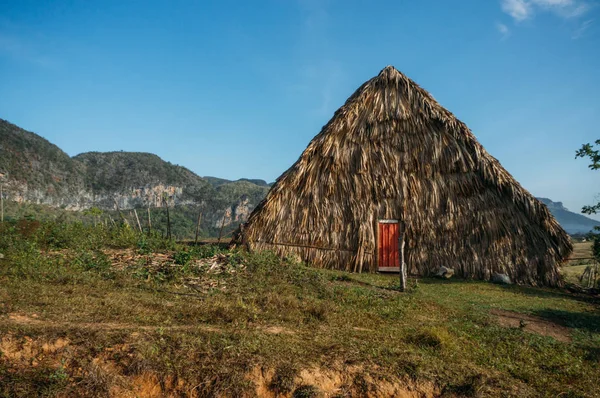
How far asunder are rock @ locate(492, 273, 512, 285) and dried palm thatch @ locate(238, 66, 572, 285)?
23 cm

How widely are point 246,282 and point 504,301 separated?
5.99 meters

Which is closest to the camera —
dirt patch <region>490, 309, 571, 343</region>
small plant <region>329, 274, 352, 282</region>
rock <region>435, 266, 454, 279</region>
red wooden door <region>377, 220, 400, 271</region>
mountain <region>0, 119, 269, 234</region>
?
dirt patch <region>490, 309, 571, 343</region>

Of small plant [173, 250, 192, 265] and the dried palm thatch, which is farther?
the dried palm thatch

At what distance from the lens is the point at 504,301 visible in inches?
359

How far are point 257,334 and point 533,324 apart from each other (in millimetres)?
5188

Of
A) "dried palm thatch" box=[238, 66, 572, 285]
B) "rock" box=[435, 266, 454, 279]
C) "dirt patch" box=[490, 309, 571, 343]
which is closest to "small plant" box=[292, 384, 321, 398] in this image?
"dirt patch" box=[490, 309, 571, 343]

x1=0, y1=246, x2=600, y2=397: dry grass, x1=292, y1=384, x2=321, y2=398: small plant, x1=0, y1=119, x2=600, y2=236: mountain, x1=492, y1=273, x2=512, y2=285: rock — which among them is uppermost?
x1=0, y1=119, x2=600, y2=236: mountain

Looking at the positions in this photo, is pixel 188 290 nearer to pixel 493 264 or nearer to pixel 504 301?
pixel 504 301

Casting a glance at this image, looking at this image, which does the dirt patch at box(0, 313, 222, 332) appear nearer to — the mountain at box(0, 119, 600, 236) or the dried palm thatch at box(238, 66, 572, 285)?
the dried palm thatch at box(238, 66, 572, 285)

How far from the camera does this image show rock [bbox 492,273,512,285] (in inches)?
462

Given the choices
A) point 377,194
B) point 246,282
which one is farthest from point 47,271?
point 377,194

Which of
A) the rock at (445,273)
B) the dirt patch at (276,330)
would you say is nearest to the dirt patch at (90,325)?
the dirt patch at (276,330)

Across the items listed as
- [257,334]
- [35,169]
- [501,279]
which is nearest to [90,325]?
[257,334]

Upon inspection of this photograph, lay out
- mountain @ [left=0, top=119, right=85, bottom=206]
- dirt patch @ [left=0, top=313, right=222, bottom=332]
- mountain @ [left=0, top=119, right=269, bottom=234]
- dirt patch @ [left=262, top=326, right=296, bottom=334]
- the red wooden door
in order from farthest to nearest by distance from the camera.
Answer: mountain @ [left=0, top=119, right=269, bottom=234] → mountain @ [left=0, top=119, right=85, bottom=206] → the red wooden door → dirt patch @ [left=262, top=326, right=296, bottom=334] → dirt patch @ [left=0, top=313, right=222, bottom=332]
